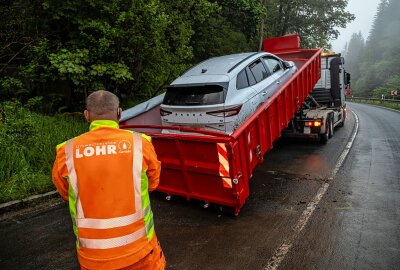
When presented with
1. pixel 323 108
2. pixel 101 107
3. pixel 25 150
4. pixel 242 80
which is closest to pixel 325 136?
pixel 323 108

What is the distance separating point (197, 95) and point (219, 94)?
43cm

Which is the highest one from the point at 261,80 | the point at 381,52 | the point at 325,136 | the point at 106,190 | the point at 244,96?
the point at 381,52

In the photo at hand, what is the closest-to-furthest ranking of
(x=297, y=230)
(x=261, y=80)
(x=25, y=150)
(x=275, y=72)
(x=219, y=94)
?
1. (x=297, y=230)
2. (x=219, y=94)
3. (x=25, y=150)
4. (x=261, y=80)
5. (x=275, y=72)

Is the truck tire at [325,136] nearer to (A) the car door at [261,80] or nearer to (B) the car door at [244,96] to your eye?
(A) the car door at [261,80]

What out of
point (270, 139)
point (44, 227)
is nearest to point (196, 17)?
point (270, 139)

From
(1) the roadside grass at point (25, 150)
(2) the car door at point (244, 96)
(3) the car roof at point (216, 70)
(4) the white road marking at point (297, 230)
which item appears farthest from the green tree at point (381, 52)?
(1) the roadside grass at point (25, 150)

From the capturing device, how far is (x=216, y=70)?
6.53m

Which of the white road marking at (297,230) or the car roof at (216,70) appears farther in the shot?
the car roof at (216,70)

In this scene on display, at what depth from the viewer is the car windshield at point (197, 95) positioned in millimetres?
5918

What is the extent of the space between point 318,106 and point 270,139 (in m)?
6.03

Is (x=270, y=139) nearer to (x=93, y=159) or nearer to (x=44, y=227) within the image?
(x=44, y=227)

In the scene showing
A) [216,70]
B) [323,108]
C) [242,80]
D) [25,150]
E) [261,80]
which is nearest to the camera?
[242,80]

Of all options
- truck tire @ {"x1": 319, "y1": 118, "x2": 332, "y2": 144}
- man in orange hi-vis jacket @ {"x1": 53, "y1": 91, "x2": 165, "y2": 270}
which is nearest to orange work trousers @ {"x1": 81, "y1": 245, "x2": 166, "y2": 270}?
man in orange hi-vis jacket @ {"x1": 53, "y1": 91, "x2": 165, "y2": 270}

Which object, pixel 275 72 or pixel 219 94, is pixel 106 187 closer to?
pixel 219 94
